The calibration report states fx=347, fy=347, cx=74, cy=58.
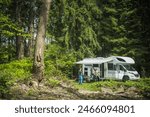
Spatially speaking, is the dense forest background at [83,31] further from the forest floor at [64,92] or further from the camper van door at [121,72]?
the forest floor at [64,92]

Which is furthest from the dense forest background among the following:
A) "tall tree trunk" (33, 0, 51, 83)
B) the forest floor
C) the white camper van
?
"tall tree trunk" (33, 0, 51, 83)

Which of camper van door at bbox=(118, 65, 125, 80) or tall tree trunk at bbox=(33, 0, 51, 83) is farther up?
tall tree trunk at bbox=(33, 0, 51, 83)

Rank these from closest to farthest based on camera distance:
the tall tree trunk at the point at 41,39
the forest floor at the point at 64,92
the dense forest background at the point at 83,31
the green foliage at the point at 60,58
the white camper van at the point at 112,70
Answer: the forest floor at the point at 64,92, the tall tree trunk at the point at 41,39, the white camper van at the point at 112,70, the green foliage at the point at 60,58, the dense forest background at the point at 83,31

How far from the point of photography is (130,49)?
33.3 m

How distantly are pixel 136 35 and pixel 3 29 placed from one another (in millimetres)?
16130

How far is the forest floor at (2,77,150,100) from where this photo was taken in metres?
14.4

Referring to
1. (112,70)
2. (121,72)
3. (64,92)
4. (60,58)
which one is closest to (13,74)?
(64,92)

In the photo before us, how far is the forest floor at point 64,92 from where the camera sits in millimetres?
14438

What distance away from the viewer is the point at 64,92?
53.4 ft

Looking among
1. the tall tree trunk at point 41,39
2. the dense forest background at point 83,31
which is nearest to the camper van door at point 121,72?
the dense forest background at point 83,31

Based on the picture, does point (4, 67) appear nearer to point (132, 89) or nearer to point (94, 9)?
point (132, 89)

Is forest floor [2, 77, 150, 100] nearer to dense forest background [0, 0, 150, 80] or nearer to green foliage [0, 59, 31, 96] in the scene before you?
green foliage [0, 59, 31, 96]

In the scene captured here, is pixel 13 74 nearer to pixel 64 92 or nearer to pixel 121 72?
pixel 64 92

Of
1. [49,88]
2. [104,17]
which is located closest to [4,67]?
[49,88]
